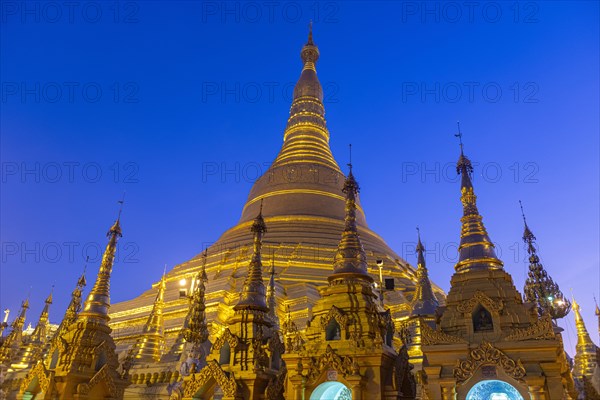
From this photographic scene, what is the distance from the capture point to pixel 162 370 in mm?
19234

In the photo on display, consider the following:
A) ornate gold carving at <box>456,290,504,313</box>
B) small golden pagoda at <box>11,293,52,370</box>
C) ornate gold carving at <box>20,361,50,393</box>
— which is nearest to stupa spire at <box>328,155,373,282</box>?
ornate gold carving at <box>456,290,504,313</box>

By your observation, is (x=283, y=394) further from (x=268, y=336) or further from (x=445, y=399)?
(x=445, y=399)

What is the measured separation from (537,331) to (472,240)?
Result: 335cm

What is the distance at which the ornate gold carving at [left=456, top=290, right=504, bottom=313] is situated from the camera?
10961mm

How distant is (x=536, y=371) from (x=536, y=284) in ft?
33.1

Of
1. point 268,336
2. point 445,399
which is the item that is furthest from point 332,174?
point 445,399

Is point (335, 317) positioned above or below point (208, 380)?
above

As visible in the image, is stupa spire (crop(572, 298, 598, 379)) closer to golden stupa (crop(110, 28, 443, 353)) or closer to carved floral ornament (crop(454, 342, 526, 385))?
golden stupa (crop(110, 28, 443, 353))

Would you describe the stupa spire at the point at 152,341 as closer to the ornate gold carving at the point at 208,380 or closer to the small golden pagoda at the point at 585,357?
the ornate gold carving at the point at 208,380

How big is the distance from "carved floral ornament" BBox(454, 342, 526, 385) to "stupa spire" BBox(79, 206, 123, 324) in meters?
11.5

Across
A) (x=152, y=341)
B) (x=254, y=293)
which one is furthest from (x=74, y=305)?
(x=254, y=293)

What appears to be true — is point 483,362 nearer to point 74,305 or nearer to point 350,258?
point 350,258

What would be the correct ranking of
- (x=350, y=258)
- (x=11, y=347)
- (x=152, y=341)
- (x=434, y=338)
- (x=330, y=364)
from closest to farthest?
(x=330, y=364) → (x=434, y=338) → (x=350, y=258) → (x=152, y=341) → (x=11, y=347)

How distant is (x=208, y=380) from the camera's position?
11984 millimetres
